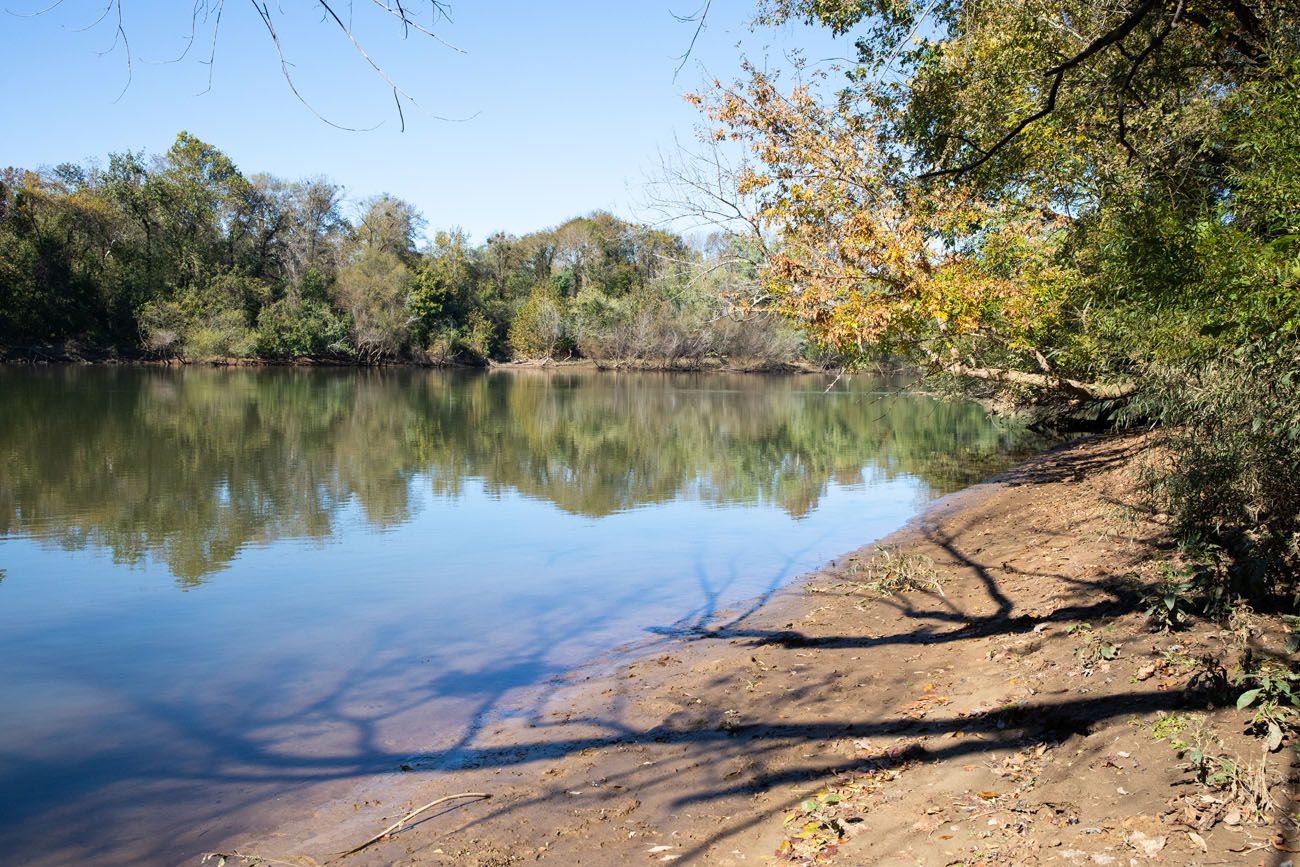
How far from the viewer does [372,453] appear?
23.6 meters

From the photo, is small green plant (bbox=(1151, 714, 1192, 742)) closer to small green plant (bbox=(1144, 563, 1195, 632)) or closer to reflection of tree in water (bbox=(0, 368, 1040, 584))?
small green plant (bbox=(1144, 563, 1195, 632))

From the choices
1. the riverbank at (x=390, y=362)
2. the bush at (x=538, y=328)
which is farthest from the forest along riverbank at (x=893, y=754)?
the bush at (x=538, y=328)

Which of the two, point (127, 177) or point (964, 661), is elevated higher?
point (127, 177)

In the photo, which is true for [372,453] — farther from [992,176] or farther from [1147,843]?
[1147,843]

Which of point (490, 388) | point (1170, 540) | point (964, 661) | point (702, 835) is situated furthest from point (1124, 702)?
point (490, 388)

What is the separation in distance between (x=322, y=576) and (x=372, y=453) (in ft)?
41.5

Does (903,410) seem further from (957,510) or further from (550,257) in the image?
(550,257)

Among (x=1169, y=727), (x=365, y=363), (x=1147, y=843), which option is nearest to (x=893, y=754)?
(x=1169, y=727)

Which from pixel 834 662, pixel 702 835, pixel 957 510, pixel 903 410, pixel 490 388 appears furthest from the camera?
pixel 490 388

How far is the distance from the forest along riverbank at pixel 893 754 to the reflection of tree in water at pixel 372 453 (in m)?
7.17

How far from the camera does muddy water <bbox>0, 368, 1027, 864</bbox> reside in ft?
20.5

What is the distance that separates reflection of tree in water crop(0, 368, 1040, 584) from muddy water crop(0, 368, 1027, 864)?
142 mm

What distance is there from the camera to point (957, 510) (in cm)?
1513

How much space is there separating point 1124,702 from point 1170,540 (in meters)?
3.20
